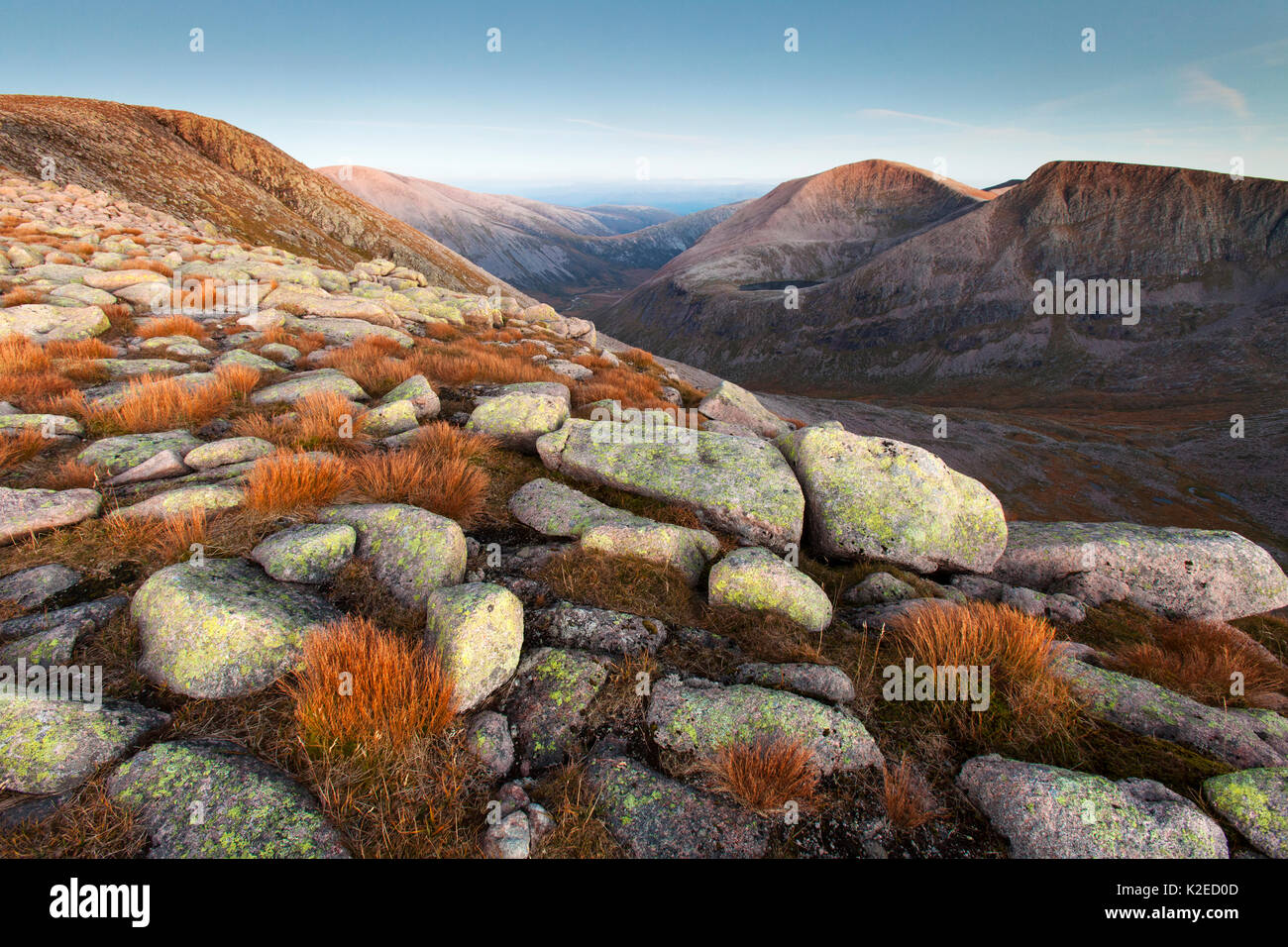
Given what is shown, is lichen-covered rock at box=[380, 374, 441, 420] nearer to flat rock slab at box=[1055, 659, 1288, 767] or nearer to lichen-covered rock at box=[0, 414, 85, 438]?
lichen-covered rock at box=[0, 414, 85, 438]

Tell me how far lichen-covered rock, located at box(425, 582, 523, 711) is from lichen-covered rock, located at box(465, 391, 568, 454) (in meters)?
4.52

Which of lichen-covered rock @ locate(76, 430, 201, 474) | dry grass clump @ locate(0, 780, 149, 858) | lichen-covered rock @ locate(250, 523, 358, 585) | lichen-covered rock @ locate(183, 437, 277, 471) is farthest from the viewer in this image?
lichen-covered rock @ locate(183, 437, 277, 471)

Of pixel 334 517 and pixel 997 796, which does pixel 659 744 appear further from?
pixel 334 517

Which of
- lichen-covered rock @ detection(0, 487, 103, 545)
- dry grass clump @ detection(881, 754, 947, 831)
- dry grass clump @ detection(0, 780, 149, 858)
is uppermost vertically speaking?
lichen-covered rock @ detection(0, 487, 103, 545)

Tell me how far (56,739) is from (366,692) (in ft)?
5.42

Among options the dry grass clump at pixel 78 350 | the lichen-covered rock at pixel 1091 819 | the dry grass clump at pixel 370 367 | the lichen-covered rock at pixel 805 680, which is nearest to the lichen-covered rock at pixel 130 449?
the dry grass clump at pixel 370 367

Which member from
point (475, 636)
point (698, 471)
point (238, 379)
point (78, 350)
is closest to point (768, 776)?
point (475, 636)

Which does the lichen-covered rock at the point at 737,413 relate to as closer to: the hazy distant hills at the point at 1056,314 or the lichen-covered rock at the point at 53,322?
the lichen-covered rock at the point at 53,322

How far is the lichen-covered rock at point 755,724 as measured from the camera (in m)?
3.79

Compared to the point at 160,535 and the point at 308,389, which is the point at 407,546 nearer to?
the point at 160,535

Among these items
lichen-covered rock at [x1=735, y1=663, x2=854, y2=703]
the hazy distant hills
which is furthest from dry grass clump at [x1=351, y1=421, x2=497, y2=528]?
the hazy distant hills

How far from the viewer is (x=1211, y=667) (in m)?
5.54

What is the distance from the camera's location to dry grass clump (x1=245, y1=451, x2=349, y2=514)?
5.20 meters
